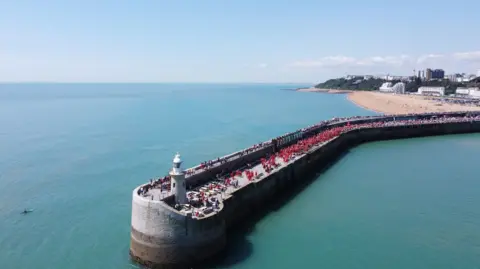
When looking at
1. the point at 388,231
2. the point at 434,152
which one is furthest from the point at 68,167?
the point at 434,152

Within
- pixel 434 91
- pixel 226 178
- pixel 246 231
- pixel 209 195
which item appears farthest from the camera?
pixel 434 91

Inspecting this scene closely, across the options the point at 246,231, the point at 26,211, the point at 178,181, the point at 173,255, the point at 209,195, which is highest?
the point at 178,181

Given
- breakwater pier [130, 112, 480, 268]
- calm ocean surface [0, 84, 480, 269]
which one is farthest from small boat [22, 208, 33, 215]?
breakwater pier [130, 112, 480, 268]

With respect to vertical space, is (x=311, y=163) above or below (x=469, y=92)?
below

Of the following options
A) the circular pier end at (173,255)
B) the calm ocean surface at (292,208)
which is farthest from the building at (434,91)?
the circular pier end at (173,255)

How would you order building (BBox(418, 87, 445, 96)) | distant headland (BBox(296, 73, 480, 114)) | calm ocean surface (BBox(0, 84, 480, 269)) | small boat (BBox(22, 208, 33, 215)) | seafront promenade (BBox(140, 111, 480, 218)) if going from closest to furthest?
1. calm ocean surface (BBox(0, 84, 480, 269))
2. seafront promenade (BBox(140, 111, 480, 218))
3. small boat (BBox(22, 208, 33, 215))
4. distant headland (BBox(296, 73, 480, 114))
5. building (BBox(418, 87, 445, 96))

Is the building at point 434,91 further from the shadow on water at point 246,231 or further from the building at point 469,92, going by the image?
the shadow on water at point 246,231

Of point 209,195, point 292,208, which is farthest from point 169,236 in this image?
point 292,208

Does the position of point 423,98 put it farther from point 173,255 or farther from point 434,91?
point 173,255

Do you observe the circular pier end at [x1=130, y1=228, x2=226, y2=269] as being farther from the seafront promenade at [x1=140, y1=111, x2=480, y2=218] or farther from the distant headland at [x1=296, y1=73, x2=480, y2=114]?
the distant headland at [x1=296, y1=73, x2=480, y2=114]
